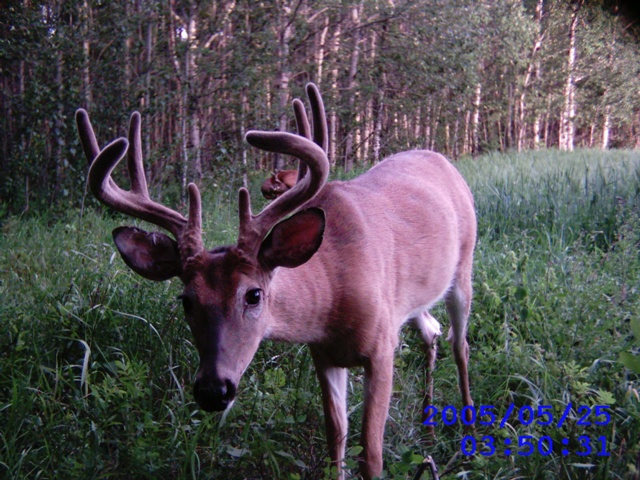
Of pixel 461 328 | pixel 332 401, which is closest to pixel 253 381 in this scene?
pixel 332 401

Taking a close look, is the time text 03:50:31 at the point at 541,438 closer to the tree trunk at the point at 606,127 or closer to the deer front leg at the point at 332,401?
the deer front leg at the point at 332,401

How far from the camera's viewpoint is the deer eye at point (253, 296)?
8.06 feet

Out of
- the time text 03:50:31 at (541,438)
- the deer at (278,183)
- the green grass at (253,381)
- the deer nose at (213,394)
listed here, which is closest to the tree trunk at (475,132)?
the deer at (278,183)

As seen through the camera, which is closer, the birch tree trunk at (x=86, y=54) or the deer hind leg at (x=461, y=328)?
→ the deer hind leg at (x=461, y=328)

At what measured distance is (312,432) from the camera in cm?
314

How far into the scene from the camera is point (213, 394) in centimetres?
216

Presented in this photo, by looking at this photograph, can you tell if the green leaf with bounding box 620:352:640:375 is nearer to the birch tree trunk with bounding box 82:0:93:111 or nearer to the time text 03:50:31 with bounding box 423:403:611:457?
the time text 03:50:31 with bounding box 423:403:611:457

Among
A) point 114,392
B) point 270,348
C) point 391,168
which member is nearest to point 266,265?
point 114,392

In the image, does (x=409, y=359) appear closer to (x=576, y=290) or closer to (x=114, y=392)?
(x=576, y=290)

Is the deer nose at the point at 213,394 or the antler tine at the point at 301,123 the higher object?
the antler tine at the point at 301,123

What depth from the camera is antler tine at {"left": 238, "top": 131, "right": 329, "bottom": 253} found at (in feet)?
8.11

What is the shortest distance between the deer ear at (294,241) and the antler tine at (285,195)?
0.06 m

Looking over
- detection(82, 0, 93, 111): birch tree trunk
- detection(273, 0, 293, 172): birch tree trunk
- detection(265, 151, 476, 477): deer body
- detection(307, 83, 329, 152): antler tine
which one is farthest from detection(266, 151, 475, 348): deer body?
detection(273, 0, 293, 172): birch tree trunk

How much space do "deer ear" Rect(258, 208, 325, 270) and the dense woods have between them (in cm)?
358
